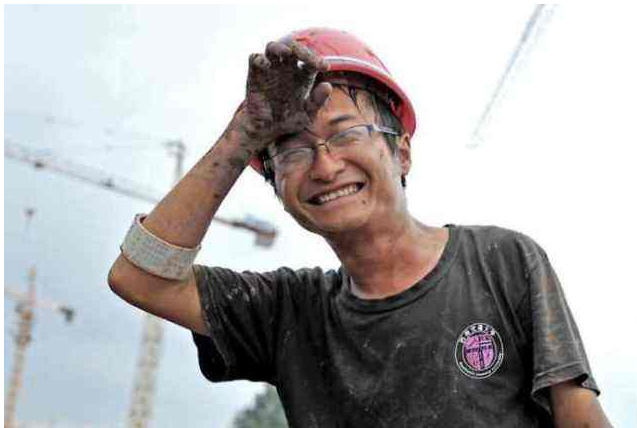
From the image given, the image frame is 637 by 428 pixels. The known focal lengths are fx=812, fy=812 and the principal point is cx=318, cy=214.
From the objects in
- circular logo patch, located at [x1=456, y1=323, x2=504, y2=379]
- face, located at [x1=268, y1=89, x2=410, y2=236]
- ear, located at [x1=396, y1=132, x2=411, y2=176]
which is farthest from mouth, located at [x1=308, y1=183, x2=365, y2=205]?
circular logo patch, located at [x1=456, y1=323, x2=504, y2=379]

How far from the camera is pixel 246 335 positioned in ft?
10.00

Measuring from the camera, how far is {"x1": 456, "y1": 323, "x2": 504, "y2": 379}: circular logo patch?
103 inches

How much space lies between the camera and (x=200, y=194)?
292 centimetres

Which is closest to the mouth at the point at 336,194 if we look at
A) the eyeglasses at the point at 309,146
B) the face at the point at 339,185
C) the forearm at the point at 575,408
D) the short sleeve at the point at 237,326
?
the face at the point at 339,185

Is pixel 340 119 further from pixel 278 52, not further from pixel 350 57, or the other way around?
pixel 278 52

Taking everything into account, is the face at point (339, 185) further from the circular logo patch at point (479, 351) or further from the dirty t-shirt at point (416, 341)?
the circular logo patch at point (479, 351)

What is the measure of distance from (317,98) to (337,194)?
1.10 ft

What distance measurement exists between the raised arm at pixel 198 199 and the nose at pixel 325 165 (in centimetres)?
11

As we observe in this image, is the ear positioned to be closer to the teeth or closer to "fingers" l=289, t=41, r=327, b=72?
the teeth

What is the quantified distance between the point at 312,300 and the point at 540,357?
945 millimetres

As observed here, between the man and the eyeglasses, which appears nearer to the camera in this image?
the man

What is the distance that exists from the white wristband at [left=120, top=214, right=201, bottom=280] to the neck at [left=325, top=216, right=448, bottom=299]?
1.75 ft

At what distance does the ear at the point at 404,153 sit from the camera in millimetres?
Result: 3143

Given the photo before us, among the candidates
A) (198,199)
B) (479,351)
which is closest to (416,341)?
(479,351)
